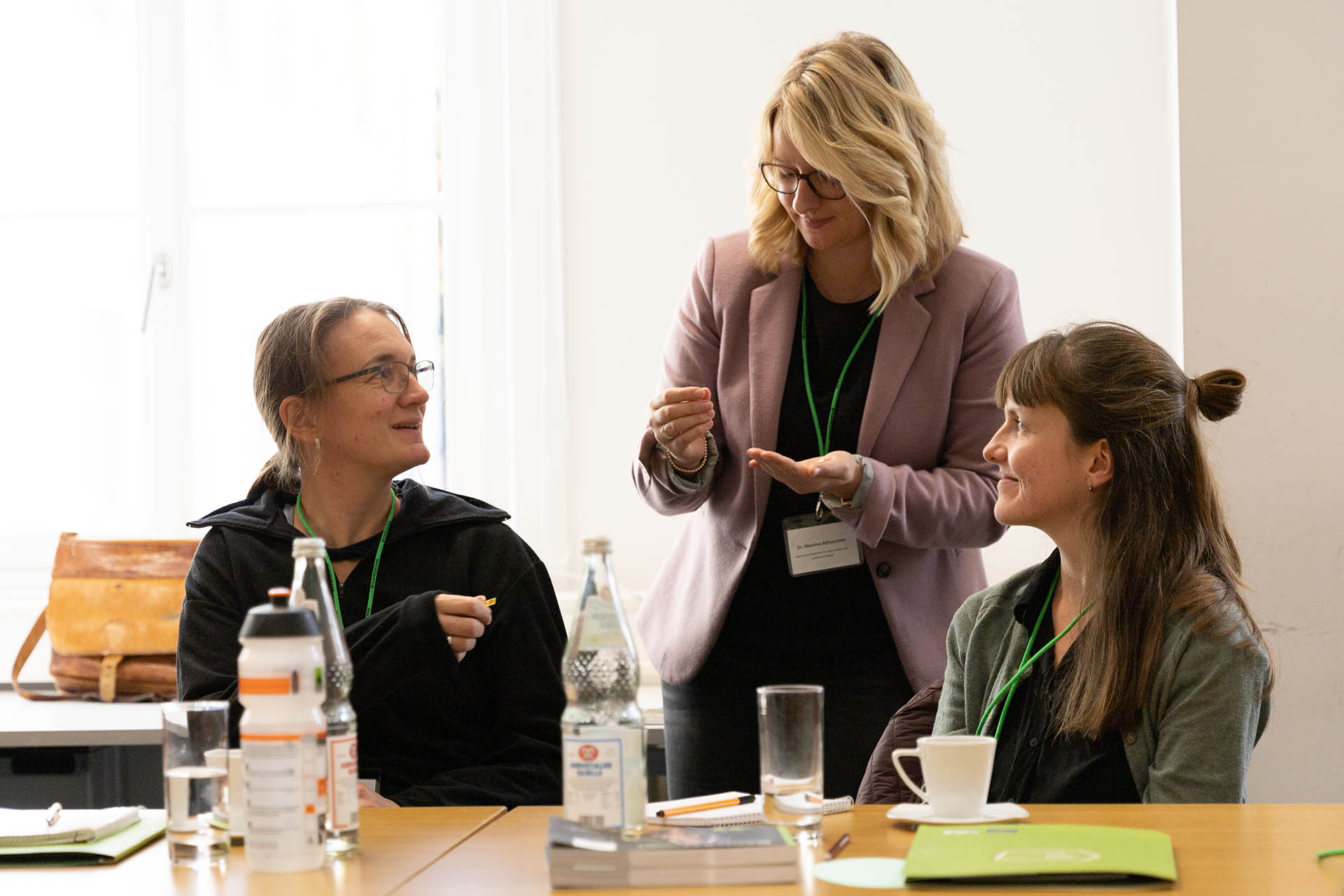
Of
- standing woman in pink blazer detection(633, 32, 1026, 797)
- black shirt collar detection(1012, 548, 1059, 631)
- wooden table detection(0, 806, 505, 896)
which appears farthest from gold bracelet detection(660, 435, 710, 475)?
wooden table detection(0, 806, 505, 896)

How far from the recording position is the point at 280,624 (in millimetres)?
1210

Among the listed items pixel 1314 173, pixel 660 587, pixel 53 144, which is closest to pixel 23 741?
pixel 660 587

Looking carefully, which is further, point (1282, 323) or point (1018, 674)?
point (1282, 323)

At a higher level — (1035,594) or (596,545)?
(596,545)

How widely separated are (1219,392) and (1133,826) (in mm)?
717

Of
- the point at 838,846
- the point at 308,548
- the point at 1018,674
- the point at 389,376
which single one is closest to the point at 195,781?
the point at 308,548

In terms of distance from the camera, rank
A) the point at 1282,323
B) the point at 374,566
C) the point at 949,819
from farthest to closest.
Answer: the point at 1282,323 < the point at 374,566 < the point at 949,819

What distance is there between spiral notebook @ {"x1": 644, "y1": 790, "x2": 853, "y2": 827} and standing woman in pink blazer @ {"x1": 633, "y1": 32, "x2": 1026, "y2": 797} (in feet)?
2.38

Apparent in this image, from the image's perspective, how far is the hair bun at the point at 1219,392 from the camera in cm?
187

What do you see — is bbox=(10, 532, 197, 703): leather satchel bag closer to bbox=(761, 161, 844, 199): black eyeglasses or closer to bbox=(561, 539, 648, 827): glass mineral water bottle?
bbox=(761, 161, 844, 199): black eyeglasses

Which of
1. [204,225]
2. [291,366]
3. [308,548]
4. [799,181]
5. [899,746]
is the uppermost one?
[204,225]

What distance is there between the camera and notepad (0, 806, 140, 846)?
143 centimetres

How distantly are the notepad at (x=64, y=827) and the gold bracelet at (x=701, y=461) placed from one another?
996mm

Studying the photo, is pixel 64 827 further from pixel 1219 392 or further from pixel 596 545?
pixel 1219 392
